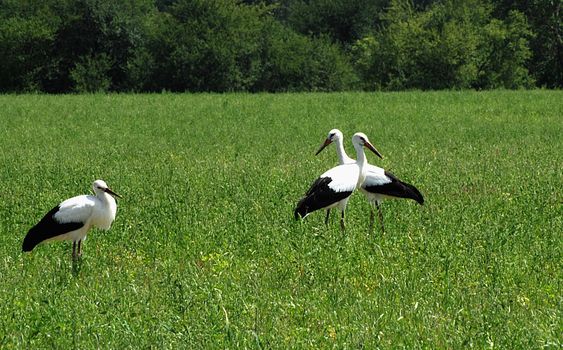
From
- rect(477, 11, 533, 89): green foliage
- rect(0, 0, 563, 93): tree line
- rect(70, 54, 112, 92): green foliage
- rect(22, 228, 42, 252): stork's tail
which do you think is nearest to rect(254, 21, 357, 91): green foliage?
rect(0, 0, 563, 93): tree line

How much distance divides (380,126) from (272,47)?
35.2 meters

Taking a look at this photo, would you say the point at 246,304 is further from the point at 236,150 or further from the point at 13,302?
the point at 236,150

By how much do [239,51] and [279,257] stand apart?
161 ft

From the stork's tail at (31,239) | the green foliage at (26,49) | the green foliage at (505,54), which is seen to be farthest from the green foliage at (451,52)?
the stork's tail at (31,239)

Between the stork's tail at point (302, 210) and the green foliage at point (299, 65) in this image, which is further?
the green foliage at point (299, 65)

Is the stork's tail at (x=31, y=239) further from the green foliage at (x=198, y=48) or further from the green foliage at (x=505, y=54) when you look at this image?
the green foliage at (x=505, y=54)

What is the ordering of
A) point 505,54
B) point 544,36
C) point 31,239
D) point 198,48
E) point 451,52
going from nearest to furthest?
point 31,239
point 451,52
point 198,48
point 505,54
point 544,36

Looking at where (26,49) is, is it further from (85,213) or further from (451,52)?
(85,213)

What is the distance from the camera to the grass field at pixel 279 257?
601cm

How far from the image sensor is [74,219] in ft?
27.6

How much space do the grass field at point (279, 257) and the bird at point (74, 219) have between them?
0.26 meters

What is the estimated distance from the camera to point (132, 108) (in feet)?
112

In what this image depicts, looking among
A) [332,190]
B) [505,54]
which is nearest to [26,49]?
[505,54]

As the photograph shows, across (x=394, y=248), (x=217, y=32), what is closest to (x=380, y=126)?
(x=394, y=248)
